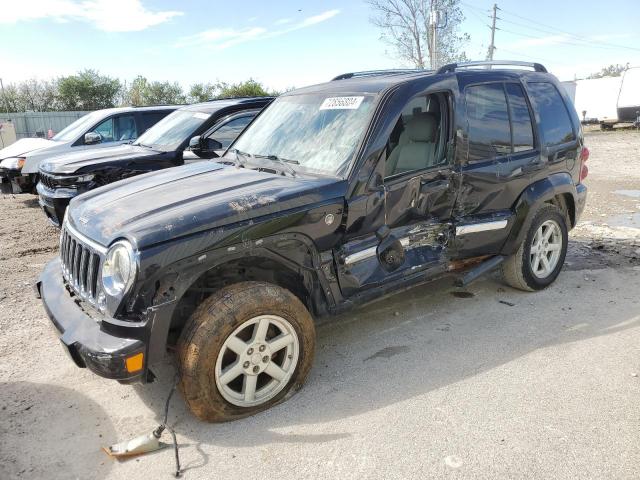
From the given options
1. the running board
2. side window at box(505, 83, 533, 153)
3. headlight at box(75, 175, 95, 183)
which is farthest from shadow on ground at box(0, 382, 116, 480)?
side window at box(505, 83, 533, 153)

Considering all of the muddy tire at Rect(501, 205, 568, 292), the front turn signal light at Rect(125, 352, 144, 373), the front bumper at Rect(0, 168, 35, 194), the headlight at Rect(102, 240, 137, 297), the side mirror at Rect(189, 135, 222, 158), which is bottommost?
the muddy tire at Rect(501, 205, 568, 292)

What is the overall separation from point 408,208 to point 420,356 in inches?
42.2

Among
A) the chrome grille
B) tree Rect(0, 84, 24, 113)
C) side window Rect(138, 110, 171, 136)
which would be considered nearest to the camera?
the chrome grille

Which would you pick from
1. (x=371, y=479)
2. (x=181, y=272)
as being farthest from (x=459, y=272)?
(x=181, y=272)

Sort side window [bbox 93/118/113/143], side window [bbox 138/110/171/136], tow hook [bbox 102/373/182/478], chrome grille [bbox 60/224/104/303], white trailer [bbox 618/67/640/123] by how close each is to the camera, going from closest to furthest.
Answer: tow hook [bbox 102/373/182/478]
chrome grille [bbox 60/224/104/303]
side window [bbox 93/118/113/143]
side window [bbox 138/110/171/136]
white trailer [bbox 618/67/640/123]

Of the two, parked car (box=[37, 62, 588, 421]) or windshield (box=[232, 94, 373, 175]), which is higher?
windshield (box=[232, 94, 373, 175])

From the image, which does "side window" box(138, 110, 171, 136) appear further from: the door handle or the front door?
the door handle

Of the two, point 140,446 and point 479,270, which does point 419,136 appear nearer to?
point 479,270

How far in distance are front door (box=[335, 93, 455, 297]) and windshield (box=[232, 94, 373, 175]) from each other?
0.28 meters

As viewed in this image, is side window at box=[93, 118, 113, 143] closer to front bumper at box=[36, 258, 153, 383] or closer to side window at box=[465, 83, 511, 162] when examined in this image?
front bumper at box=[36, 258, 153, 383]

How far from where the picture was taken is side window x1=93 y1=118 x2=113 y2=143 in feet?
30.4

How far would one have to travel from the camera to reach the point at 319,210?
315 cm

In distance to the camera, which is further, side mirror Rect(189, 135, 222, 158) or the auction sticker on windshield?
side mirror Rect(189, 135, 222, 158)

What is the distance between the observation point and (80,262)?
305 centimetres
